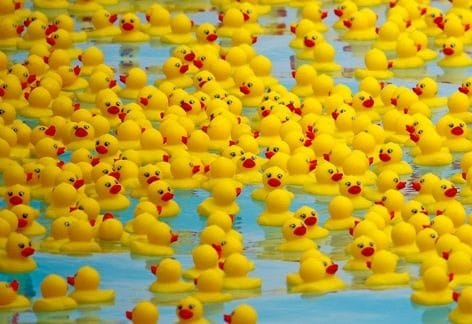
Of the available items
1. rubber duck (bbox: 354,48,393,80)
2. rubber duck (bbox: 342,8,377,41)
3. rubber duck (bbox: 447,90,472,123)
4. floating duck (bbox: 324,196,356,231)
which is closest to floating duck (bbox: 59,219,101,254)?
floating duck (bbox: 324,196,356,231)

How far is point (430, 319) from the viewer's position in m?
8.22

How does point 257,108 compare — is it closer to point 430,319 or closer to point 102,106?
point 102,106

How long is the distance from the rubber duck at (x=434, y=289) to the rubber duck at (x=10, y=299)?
200 cm

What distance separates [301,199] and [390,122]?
1098mm

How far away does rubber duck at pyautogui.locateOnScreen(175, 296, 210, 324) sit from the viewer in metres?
8.02

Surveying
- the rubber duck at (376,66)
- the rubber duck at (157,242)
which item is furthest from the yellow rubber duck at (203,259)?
the rubber duck at (376,66)

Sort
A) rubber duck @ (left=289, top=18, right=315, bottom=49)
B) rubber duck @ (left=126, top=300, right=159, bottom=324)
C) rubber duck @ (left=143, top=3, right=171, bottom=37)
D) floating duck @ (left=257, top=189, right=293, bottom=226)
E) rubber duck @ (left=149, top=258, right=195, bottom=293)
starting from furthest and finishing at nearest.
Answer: rubber duck @ (left=143, top=3, right=171, bottom=37) → rubber duck @ (left=289, top=18, right=315, bottom=49) → floating duck @ (left=257, top=189, right=293, bottom=226) → rubber duck @ (left=149, top=258, right=195, bottom=293) → rubber duck @ (left=126, top=300, right=159, bottom=324)

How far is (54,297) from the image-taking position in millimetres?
8359

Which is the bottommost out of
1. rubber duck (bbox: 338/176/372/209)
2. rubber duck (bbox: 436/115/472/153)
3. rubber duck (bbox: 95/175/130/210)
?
rubber duck (bbox: 338/176/372/209)

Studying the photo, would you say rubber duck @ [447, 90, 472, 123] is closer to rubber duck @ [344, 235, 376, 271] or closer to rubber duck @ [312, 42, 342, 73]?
rubber duck @ [312, 42, 342, 73]

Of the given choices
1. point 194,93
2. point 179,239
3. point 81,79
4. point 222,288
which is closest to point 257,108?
point 194,93

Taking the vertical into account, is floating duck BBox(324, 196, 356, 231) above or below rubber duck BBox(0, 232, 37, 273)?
above

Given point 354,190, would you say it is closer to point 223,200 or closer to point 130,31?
point 223,200

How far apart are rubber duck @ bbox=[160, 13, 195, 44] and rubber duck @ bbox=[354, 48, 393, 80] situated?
58.2 inches
